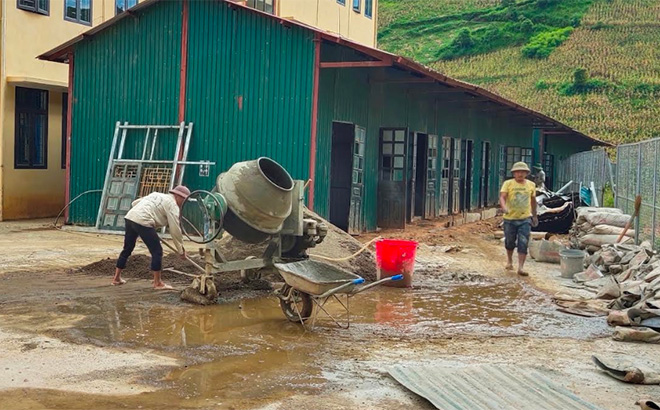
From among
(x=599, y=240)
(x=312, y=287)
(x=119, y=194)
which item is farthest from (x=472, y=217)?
(x=312, y=287)

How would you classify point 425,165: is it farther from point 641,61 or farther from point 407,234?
point 641,61

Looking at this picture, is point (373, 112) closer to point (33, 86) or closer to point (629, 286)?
point (33, 86)

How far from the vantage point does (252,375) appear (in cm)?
611

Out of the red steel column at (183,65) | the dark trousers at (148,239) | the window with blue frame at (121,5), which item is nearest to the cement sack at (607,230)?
the red steel column at (183,65)

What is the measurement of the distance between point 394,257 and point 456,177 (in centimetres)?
1357

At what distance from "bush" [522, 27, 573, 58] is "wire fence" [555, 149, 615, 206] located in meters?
23.9

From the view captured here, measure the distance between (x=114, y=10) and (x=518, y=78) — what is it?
40.4 meters

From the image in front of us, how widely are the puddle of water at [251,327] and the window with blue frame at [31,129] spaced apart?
9.41 metres

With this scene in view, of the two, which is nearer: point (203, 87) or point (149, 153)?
point (203, 87)

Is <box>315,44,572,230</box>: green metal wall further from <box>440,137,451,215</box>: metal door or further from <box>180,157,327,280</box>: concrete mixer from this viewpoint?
<box>180,157,327,280</box>: concrete mixer

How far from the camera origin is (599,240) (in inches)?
551

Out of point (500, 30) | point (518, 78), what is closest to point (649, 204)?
point (518, 78)

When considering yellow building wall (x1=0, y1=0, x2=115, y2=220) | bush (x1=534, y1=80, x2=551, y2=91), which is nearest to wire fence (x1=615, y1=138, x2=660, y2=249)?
yellow building wall (x1=0, y1=0, x2=115, y2=220)

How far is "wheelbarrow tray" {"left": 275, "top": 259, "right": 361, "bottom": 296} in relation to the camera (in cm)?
752
